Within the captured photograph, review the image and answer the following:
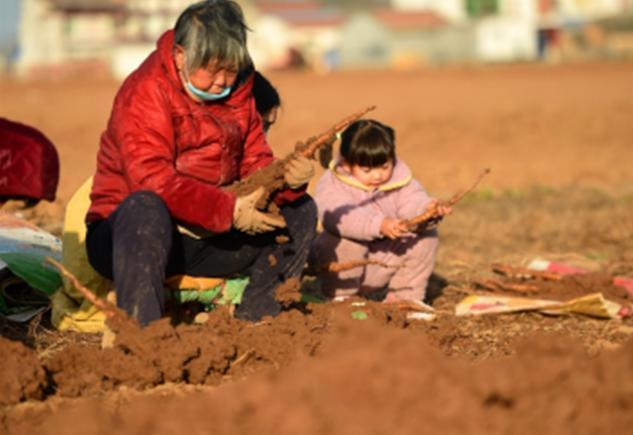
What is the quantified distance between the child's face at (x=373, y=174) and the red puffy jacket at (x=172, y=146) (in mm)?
915

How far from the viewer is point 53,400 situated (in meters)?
3.82

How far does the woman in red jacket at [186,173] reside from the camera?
416cm

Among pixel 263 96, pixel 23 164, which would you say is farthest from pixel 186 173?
pixel 23 164

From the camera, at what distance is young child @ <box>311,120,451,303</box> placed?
17.9ft

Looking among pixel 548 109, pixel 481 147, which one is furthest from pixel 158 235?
pixel 548 109

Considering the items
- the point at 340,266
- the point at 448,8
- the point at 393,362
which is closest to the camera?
the point at 393,362

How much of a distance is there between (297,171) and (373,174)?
1.09 m

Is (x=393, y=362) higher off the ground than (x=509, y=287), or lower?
higher

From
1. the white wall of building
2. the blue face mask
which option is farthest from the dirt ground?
the white wall of building

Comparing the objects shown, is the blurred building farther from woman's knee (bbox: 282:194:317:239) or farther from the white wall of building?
woman's knee (bbox: 282:194:317:239)

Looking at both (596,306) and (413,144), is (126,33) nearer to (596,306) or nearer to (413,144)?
(413,144)

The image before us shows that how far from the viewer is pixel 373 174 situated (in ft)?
18.2

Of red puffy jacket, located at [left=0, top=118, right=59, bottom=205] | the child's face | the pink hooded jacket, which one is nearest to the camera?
the pink hooded jacket

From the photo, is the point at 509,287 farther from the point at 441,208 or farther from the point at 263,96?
the point at 263,96
